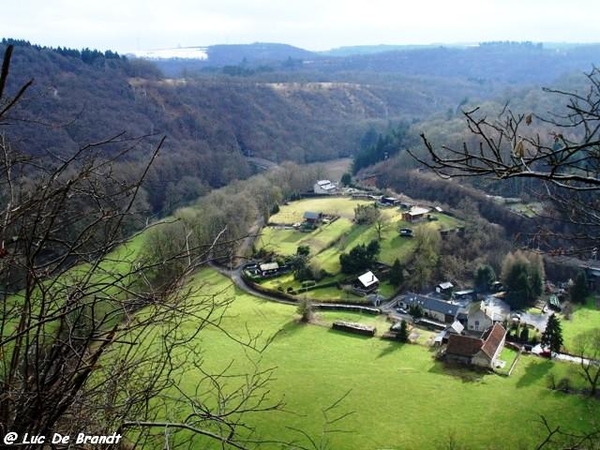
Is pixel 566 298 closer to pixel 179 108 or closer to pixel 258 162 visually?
pixel 258 162

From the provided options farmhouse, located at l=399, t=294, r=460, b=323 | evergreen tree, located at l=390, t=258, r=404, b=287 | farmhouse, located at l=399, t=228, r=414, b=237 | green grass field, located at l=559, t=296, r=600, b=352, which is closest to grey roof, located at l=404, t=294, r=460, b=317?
farmhouse, located at l=399, t=294, r=460, b=323

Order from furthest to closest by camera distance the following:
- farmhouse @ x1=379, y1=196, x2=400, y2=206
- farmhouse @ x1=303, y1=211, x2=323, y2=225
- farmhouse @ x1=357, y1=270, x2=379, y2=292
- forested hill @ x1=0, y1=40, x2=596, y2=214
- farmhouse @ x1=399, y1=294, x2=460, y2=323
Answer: forested hill @ x1=0, y1=40, x2=596, y2=214, farmhouse @ x1=379, y1=196, x2=400, y2=206, farmhouse @ x1=303, y1=211, x2=323, y2=225, farmhouse @ x1=357, y1=270, x2=379, y2=292, farmhouse @ x1=399, y1=294, x2=460, y2=323

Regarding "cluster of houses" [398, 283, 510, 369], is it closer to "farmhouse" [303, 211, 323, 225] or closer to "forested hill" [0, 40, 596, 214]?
"farmhouse" [303, 211, 323, 225]


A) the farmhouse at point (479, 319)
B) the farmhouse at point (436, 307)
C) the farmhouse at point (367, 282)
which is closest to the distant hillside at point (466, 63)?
the farmhouse at point (367, 282)

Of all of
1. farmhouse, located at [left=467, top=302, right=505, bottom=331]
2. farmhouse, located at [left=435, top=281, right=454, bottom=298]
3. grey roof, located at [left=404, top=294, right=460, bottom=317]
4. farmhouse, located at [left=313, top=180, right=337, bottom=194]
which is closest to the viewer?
farmhouse, located at [left=467, top=302, right=505, bottom=331]

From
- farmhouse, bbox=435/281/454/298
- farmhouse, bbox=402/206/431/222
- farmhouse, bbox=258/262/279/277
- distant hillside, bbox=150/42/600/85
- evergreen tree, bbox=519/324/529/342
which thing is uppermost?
distant hillside, bbox=150/42/600/85

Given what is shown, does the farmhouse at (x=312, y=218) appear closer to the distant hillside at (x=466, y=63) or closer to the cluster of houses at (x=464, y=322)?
the cluster of houses at (x=464, y=322)

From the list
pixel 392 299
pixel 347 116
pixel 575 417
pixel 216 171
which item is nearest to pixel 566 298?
pixel 392 299
